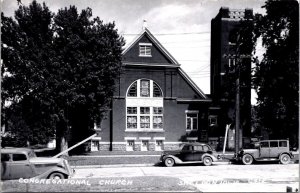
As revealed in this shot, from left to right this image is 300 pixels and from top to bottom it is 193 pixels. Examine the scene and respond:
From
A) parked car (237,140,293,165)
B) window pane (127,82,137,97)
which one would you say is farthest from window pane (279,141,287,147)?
window pane (127,82,137,97)

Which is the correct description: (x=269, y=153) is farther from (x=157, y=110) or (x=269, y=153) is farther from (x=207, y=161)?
(x=157, y=110)

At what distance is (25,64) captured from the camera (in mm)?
24078

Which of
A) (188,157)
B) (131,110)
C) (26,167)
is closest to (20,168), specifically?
(26,167)

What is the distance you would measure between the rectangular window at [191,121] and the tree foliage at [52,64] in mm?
11794

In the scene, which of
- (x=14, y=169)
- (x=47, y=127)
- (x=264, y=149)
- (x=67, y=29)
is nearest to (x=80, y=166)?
(x=47, y=127)

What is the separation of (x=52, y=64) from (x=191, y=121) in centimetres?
1694

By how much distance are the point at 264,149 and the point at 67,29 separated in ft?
54.1

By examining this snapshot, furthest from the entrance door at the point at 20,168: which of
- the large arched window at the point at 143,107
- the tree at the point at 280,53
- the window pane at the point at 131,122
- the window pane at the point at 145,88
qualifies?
the window pane at the point at 145,88

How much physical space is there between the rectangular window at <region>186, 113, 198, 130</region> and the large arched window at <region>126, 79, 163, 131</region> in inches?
113

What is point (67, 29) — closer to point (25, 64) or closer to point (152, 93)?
point (25, 64)

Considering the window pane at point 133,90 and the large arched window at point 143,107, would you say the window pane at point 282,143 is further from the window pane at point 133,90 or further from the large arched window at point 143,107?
the window pane at point 133,90

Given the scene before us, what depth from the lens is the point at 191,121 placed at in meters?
36.2

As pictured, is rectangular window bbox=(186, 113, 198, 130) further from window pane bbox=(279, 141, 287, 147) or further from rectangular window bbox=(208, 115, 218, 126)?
window pane bbox=(279, 141, 287, 147)

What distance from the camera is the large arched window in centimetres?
3494
